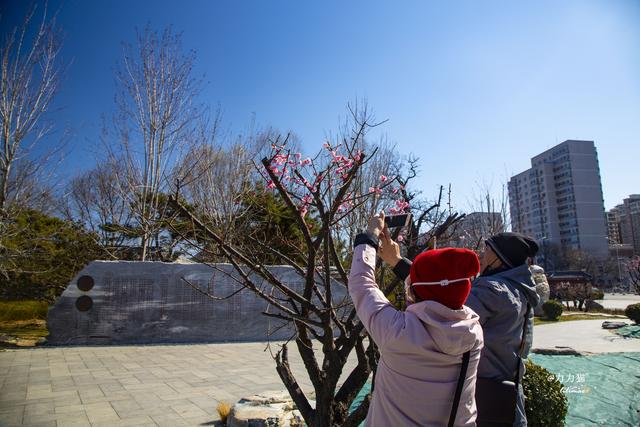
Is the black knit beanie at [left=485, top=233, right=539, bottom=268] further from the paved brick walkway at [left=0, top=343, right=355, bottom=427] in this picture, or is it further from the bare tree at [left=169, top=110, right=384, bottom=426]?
the paved brick walkway at [left=0, top=343, right=355, bottom=427]

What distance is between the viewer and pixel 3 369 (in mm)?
7566

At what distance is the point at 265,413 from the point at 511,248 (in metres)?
3.25

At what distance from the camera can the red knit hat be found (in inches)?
54.1

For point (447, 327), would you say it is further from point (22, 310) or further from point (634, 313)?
point (22, 310)

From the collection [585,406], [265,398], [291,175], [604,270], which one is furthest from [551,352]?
[604,270]

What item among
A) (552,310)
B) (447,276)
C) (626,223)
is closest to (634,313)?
(552,310)

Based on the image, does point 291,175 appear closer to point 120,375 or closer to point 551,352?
point 120,375

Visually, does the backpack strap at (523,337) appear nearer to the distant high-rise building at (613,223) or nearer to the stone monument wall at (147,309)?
the stone monument wall at (147,309)

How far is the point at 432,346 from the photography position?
4.41 ft

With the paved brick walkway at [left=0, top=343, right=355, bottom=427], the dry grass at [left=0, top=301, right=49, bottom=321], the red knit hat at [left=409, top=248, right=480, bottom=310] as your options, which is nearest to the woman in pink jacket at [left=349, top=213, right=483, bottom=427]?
the red knit hat at [left=409, top=248, right=480, bottom=310]

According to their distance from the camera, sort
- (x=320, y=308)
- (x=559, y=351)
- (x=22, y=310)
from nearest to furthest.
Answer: (x=320, y=308), (x=559, y=351), (x=22, y=310)

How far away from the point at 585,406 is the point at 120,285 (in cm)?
1112

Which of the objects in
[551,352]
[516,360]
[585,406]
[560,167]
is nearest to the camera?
[516,360]

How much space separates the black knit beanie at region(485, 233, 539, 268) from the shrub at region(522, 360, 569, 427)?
1.49 metres
